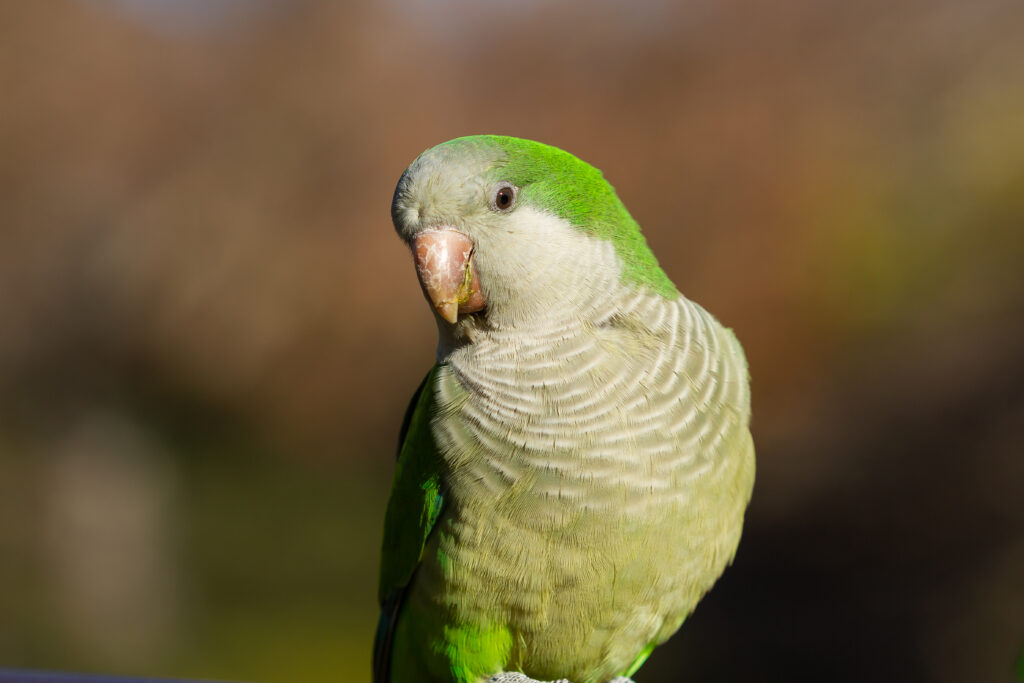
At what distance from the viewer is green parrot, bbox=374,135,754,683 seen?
2105 millimetres

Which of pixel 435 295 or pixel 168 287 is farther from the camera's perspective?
pixel 168 287

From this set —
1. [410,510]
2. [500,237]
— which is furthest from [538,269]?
[410,510]

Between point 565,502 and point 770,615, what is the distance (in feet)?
16.0

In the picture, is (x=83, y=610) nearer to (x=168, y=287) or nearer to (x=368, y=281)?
(x=168, y=287)

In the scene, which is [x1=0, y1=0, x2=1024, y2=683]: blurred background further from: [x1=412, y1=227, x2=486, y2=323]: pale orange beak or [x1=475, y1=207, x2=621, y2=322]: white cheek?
[x1=412, y1=227, x2=486, y2=323]: pale orange beak

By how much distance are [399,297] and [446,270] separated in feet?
18.6

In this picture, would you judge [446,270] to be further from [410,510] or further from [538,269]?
[410,510]

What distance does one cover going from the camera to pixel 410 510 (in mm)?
2459

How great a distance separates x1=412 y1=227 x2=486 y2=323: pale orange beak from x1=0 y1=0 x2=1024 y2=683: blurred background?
4297 mm

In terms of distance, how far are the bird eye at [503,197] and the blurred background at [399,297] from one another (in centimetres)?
420

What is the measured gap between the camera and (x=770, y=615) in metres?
6.32

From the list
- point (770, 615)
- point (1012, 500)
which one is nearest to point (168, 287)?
point (770, 615)

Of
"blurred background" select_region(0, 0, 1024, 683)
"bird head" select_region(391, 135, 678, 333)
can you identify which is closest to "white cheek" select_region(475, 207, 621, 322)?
"bird head" select_region(391, 135, 678, 333)

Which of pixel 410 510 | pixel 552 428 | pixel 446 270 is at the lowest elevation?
pixel 410 510
